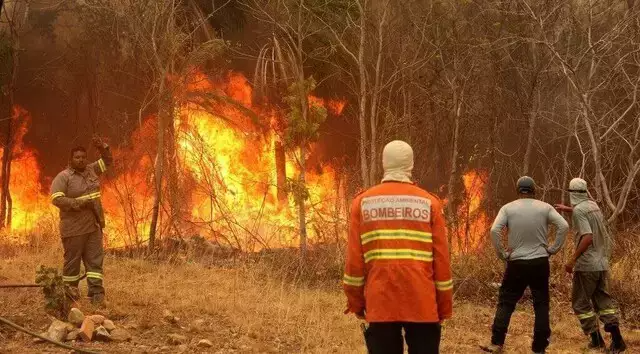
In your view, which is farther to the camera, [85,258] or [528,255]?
[85,258]

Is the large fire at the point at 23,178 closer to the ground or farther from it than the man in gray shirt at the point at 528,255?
farther from it

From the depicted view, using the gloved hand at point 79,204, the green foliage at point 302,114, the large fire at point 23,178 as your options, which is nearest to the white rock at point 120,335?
the gloved hand at point 79,204

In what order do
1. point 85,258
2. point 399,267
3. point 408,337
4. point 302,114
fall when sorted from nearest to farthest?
point 399,267 < point 408,337 < point 85,258 < point 302,114

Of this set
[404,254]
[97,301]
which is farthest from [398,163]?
[97,301]

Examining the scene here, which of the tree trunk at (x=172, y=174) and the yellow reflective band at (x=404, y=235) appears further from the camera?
the tree trunk at (x=172, y=174)

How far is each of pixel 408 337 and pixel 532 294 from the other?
10.3 ft

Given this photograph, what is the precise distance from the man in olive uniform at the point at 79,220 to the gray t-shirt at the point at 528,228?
4623mm

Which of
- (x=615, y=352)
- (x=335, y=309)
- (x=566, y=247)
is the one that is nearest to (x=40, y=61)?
(x=335, y=309)

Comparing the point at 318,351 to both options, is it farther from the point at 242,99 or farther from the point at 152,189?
the point at 242,99

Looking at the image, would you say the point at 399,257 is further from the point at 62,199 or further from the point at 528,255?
the point at 62,199

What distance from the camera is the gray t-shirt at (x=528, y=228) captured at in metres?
7.05

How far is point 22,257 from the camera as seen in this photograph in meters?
12.8

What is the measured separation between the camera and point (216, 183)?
734 inches

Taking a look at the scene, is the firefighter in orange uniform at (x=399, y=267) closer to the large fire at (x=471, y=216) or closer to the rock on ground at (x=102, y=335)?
the rock on ground at (x=102, y=335)
